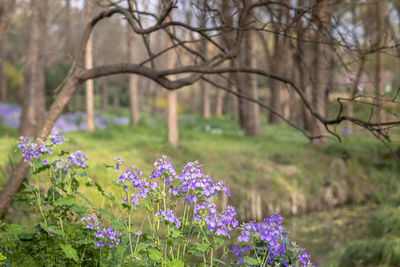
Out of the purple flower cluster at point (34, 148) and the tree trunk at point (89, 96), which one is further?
the tree trunk at point (89, 96)

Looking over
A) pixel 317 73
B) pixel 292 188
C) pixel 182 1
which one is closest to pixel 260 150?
pixel 292 188

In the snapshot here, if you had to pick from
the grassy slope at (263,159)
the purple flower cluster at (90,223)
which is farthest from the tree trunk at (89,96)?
the purple flower cluster at (90,223)

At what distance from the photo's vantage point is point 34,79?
12.0 metres

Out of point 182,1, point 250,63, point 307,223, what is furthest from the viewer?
point 250,63

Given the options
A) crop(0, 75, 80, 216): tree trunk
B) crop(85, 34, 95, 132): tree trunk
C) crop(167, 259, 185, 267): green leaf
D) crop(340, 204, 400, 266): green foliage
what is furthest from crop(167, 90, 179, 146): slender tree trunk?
crop(167, 259, 185, 267): green leaf

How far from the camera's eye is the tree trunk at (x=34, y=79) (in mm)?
11633

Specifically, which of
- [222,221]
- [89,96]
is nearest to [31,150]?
[222,221]

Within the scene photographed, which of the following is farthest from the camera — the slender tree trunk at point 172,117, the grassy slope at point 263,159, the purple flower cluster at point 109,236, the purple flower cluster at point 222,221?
the slender tree trunk at point 172,117

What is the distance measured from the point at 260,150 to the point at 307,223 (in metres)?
3.22

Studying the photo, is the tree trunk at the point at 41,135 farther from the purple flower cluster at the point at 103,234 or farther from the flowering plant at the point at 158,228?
the purple flower cluster at the point at 103,234

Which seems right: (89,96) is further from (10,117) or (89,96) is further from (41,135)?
(41,135)

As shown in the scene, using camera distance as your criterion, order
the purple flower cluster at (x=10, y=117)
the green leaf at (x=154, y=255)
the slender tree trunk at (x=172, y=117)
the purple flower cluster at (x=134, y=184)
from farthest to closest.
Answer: the purple flower cluster at (x=10, y=117), the slender tree trunk at (x=172, y=117), the purple flower cluster at (x=134, y=184), the green leaf at (x=154, y=255)

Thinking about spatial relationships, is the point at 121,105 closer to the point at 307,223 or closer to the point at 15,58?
the point at 15,58

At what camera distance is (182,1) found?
198 inches
